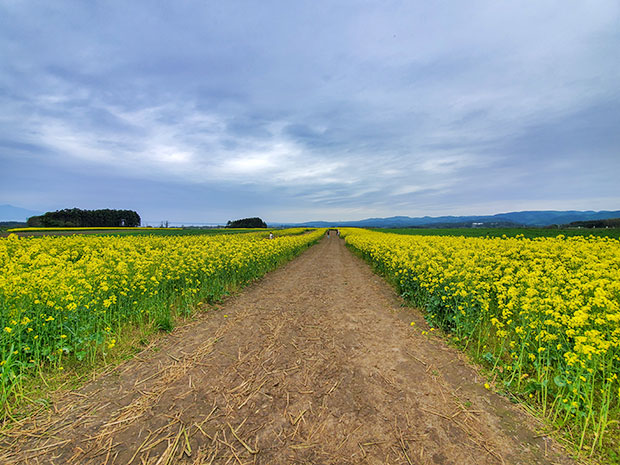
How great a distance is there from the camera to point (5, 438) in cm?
244

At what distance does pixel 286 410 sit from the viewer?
2.96 metres

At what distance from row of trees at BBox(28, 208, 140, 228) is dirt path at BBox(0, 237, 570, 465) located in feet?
299

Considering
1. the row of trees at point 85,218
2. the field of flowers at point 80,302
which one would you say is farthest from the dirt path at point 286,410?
the row of trees at point 85,218

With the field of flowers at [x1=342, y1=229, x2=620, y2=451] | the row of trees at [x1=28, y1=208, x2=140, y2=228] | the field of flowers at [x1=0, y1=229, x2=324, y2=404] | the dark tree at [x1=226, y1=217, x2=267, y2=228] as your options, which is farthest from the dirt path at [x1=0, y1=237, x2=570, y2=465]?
the dark tree at [x1=226, y1=217, x2=267, y2=228]

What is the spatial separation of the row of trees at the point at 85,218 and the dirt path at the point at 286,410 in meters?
91.2

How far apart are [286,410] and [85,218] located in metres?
103

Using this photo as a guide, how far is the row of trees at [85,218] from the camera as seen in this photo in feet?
219

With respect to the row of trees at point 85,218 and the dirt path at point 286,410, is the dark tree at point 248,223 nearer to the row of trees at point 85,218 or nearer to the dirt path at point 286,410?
the row of trees at point 85,218

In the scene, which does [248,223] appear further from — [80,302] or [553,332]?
[553,332]

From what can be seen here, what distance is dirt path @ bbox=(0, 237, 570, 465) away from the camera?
237 centimetres

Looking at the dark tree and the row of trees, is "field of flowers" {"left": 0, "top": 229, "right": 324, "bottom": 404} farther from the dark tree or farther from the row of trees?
the dark tree

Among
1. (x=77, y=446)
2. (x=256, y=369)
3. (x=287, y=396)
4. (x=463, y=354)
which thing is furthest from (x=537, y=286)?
(x=77, y=446)

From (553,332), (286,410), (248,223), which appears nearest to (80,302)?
(286,410)

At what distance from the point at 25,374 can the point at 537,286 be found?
316 inches
